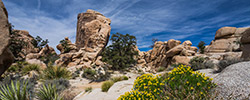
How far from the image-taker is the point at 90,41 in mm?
34250

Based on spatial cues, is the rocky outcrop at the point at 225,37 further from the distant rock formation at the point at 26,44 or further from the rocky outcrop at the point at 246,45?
the distant rock formation at the point at 26,44

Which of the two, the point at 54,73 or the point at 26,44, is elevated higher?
the point at 26,44

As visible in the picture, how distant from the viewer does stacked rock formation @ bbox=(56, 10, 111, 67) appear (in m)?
29.4

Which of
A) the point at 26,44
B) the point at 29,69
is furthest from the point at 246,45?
the point at 26,44

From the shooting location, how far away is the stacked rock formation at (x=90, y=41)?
29375 millimetres

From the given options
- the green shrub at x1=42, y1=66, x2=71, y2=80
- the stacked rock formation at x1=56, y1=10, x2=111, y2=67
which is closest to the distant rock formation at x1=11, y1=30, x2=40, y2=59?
the stacked rock formation at x1=56, y1=10, x2=111, y2=67

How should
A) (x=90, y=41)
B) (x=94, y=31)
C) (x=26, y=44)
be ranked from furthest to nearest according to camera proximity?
(x=26, y=44) < (x=94, y=31) < (x=90, y=41)

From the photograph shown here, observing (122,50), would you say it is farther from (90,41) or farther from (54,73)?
(54,73)

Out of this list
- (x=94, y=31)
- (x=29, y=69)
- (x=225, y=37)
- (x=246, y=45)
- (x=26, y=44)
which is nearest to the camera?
(x=246, y=45)

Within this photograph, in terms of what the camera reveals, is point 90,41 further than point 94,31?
No

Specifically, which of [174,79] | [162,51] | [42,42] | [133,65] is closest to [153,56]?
[162,51]

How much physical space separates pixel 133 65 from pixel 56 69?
2263cm

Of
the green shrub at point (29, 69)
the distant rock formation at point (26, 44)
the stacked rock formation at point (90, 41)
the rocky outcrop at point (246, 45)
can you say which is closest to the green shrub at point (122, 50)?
the stacked rock formation at point (90, 41)

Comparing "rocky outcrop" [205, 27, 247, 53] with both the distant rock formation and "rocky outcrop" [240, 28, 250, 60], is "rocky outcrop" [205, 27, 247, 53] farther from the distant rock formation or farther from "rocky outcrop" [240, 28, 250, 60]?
the distant rock formation
